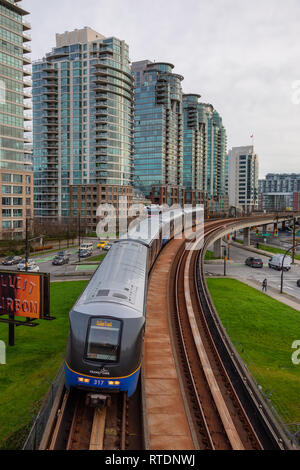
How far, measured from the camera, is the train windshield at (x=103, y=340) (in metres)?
13.8

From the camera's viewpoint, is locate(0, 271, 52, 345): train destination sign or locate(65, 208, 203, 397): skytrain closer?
locate(65, 208, 203, 397): skytrain

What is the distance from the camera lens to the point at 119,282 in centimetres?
1750

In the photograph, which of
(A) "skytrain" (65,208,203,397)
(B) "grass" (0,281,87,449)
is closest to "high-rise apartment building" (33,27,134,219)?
(B) "grass" (0,281,87,449)

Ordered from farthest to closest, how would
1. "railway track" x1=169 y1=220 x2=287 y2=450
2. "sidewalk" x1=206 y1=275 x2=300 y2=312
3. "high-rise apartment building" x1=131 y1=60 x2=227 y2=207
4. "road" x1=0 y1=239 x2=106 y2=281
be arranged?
"high-rise apartment building" x1=131 y1=60 x2=227 y2=207 < "road" x1=0 y1=239 x2=106 y2=281 < "sidewalk" x1=206 y1=275 x2=300 y2=312 < "railway track" x1=169 y1=220 x2=287 y2=450

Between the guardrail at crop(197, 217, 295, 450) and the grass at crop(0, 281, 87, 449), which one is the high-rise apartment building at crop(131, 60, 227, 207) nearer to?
the grass at crop(0, 281, 87, 449)

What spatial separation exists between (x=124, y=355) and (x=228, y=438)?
16.3ft

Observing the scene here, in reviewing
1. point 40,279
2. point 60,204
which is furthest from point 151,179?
point 40,279

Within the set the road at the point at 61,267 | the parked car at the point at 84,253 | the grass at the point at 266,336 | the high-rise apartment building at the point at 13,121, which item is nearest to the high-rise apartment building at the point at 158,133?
the high-rise apartment building at the point at 13,121

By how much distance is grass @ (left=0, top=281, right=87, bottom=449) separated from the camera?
1572cm

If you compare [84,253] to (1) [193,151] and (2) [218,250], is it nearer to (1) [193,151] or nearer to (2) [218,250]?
(2) [218,250]

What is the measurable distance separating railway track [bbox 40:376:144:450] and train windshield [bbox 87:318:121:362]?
1.62m

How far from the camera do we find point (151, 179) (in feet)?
491

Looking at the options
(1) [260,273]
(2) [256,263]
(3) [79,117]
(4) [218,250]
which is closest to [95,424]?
(1) [260,273]

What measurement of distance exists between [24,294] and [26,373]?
4.67 metres
